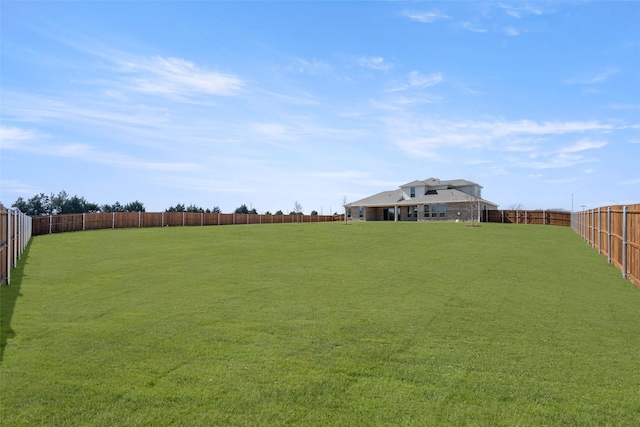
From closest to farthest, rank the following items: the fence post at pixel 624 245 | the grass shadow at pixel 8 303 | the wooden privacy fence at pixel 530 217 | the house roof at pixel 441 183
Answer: the grass shadow at pixel 8 303, the fence post at pixel 624 245, the wooden privacy fence at pixel 530 217, the house roof at pixel 441 183

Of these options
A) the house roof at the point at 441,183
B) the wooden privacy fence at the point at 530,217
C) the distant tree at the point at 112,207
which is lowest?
the wooden privacy fence at the point at 530,217

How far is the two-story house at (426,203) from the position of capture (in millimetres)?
41625

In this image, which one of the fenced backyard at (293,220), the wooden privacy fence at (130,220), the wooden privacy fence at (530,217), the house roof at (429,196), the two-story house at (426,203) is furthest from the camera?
the house roof at (429,196)

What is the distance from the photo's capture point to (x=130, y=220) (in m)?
32.1

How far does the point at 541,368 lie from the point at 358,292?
381cm

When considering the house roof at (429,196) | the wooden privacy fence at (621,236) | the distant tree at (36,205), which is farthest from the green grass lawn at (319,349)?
the distant tree at (36,205)

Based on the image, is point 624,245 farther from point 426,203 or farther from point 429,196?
point 429,196

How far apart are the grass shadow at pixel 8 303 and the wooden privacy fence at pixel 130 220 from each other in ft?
54.0

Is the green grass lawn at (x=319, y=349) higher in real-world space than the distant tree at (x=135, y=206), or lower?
lower

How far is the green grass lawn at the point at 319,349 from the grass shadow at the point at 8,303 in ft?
0.17

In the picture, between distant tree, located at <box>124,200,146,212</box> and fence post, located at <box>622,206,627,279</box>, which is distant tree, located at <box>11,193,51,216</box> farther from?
fence post, located at <box>622,206,627,279</box>

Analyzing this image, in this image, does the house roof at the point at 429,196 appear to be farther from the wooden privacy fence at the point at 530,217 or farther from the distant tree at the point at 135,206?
the distant tree at the point at 135,206

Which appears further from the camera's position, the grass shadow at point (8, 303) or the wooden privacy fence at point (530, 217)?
the wooden privacy fence at point (530, 217)

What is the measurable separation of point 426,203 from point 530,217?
Result: 10.4 meters
